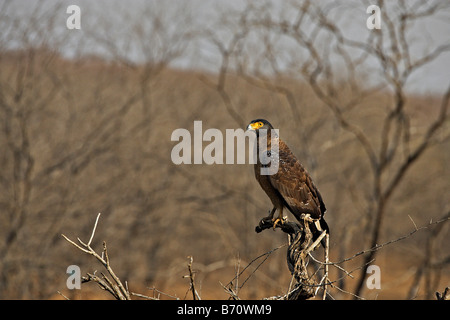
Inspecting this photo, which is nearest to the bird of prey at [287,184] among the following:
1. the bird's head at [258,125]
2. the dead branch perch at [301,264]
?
the bird's head at [258,125]

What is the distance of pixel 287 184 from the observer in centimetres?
430

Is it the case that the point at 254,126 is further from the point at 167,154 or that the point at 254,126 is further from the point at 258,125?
the point at 167,154

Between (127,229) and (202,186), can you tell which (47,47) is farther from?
(202,186)

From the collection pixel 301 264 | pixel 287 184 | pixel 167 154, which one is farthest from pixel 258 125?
pixel 167 154

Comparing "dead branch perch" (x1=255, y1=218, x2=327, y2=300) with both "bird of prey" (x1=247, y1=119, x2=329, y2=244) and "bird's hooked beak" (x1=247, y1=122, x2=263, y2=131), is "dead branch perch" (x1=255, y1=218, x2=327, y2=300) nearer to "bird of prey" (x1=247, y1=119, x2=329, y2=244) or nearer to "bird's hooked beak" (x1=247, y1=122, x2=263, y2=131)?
"bird of prey" (x1=247, y1=119, x2=329, y2=244)

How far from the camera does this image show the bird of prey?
428 cm

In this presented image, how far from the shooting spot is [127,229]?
478 inches

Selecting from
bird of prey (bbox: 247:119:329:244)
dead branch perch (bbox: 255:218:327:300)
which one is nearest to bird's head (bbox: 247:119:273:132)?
bird of prey (bbox: 247:119:329:244)

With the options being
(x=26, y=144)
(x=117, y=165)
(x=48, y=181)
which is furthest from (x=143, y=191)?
(x=26, y=144)

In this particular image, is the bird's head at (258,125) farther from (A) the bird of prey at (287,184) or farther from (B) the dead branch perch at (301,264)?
(B) the dead branch perch at (301,264)

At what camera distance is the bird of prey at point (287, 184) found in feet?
14.0

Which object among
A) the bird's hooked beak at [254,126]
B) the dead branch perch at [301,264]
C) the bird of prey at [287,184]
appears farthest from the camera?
the bird's hooked beak at [254,126]

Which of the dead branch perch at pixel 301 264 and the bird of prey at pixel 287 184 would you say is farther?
the bird of prey at pixel 287 184
